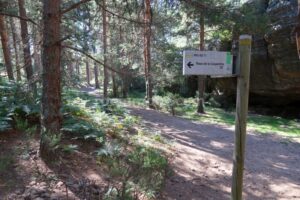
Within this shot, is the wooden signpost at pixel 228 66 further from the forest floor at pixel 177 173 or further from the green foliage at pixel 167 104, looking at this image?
the green foliage at pixel 167 104

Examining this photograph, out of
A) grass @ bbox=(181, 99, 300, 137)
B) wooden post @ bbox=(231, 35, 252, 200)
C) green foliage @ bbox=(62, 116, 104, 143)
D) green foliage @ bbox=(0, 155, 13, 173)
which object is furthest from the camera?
grass @ bbox=(181, 99, 300, 137)

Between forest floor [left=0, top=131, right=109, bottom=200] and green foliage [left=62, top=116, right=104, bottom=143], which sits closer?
forest floor [left=0, top=131, right=109, bottom=200]

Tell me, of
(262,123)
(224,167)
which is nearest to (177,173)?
(224,167)

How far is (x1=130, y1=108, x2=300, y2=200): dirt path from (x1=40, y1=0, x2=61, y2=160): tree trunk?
6.03 ft

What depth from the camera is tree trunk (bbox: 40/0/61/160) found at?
3.76 meters

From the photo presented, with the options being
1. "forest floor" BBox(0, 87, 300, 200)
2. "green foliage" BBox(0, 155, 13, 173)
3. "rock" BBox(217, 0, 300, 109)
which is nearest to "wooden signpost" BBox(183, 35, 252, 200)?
"forest floor" BBox(0, 87, 300, 200)

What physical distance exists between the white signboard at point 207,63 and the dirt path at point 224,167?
209 centimetres

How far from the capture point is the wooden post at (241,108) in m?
2.37

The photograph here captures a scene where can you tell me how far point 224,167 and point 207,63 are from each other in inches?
133

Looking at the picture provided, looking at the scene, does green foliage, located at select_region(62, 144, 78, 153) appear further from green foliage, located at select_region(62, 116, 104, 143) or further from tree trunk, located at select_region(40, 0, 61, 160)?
green foliage, located at select_region(62, 116, 104, 143)

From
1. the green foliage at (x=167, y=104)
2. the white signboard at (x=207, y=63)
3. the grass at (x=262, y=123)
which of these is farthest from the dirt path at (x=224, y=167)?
the green foliage at (x=167, y=104)

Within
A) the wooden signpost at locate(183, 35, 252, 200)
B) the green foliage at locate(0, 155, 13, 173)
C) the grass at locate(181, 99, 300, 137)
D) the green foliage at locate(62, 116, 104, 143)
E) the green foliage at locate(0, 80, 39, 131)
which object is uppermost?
the wooden signpost at locate(183, 35, 252, 200)

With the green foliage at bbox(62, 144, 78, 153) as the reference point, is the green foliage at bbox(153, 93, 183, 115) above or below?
below

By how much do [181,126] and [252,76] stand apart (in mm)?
7675
